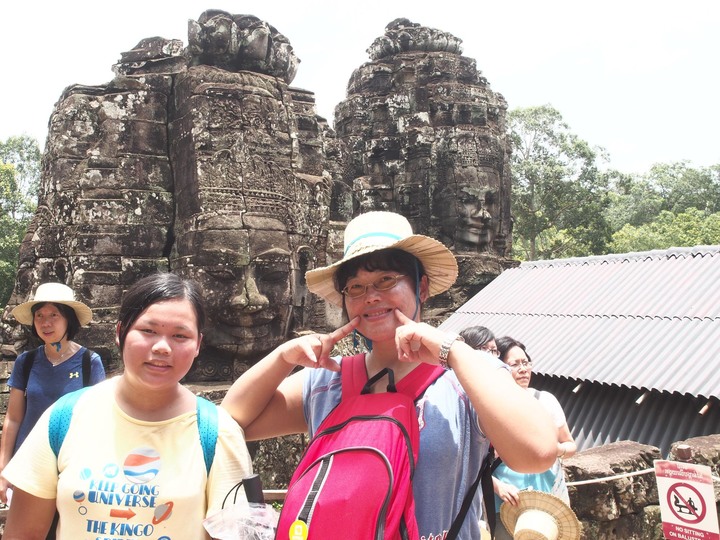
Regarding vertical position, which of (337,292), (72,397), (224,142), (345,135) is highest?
(345,135)

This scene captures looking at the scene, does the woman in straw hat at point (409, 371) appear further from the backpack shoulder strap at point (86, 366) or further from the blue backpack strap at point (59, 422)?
the backpack shoulder strap at point (86, 366)

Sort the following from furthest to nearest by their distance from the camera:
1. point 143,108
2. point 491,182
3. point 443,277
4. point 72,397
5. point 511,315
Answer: point 491,182, point 511,315, point 143,108, point 443,277, point 72,397

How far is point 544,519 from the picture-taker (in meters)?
2.67

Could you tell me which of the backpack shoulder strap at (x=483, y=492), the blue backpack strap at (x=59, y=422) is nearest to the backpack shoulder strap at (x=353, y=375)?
the backpack shoulder strap at (x=483, y=492)

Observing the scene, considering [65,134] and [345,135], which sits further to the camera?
[345,135]

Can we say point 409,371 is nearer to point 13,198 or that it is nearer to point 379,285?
point 379,285

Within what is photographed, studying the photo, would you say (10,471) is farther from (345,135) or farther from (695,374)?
(345,135)

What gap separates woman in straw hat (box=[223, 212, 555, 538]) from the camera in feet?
5.41

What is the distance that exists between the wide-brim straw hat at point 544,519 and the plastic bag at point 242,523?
4.25 ft

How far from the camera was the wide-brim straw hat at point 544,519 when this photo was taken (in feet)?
8.61

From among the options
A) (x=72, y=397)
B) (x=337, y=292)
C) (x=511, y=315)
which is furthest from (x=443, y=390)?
(x=511, y=315)

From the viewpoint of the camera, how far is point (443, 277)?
6.89ft

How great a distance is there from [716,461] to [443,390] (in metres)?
3.27

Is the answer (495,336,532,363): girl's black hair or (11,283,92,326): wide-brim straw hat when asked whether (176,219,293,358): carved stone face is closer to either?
(11,283,92,326): wide-brim straw hat
